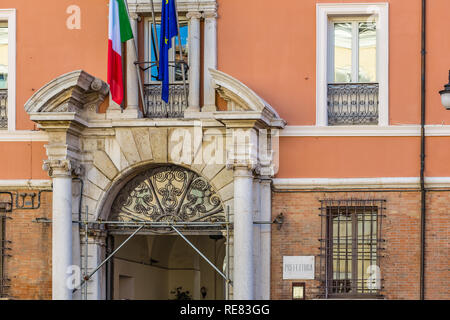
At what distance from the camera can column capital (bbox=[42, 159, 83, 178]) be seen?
19.5 m

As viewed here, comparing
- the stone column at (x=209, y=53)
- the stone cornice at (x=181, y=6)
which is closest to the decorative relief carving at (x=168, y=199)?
the stone column at (x=209, y=53)

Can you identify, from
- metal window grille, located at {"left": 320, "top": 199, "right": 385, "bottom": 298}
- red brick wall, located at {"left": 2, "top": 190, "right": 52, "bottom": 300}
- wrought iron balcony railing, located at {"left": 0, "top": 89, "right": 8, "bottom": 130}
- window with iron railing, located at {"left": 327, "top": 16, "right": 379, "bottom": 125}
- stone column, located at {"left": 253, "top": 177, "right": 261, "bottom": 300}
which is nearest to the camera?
stone column, located at {"left": 253, "top": 177, "right": 261, "bottom": 300}

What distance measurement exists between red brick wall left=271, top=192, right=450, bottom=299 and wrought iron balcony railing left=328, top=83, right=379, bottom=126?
124cm

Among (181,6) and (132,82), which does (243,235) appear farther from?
(181,6)

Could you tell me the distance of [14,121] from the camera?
2036cm

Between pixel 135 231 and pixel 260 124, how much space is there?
280 cm

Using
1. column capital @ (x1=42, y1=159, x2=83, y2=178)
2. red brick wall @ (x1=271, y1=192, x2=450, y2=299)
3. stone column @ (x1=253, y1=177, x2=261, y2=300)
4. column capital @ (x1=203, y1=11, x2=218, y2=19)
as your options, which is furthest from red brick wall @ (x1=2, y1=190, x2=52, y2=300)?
column capital @ (x1=203, y1=11, x2=218, y2=19)

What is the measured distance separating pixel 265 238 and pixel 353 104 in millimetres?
2685

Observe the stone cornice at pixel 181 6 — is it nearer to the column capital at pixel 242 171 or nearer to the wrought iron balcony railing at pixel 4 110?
the wrought iron balcony railing at pixel 4 110

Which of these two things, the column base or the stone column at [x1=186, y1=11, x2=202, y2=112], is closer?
the column base

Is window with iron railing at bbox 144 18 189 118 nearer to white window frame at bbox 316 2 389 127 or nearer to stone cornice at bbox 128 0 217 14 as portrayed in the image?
stone cornice at bbox 128 0 217 14

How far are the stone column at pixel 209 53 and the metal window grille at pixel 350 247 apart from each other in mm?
2615

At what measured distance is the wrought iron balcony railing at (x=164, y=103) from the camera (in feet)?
66.0

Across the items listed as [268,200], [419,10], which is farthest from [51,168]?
[419,10]
